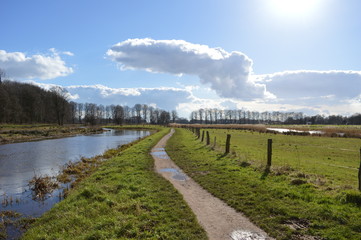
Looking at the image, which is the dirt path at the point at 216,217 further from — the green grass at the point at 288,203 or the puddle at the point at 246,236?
the green grass at the point at 288,203

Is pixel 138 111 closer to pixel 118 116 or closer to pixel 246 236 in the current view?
pixel 118 116

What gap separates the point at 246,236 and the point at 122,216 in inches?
151

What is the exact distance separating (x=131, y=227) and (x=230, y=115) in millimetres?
179023

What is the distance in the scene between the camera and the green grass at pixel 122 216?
6.44m

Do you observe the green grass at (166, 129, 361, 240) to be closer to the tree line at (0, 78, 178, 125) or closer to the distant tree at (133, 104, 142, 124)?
the tree line at (0, 78, 178, 125)

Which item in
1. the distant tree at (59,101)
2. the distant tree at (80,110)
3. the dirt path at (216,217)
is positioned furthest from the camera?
the distant tree at (80,110)

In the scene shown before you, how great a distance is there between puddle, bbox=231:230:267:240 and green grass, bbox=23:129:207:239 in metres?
0.83

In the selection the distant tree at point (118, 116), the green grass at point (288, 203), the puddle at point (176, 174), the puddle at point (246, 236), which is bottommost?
the puddle at point (176, 174)

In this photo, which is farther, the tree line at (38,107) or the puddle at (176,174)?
the tree line at (38,107)

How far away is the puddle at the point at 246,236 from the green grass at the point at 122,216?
83cm

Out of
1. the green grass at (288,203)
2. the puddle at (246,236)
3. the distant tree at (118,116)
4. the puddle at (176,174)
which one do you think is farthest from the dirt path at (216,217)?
the distant tree at (118,116)

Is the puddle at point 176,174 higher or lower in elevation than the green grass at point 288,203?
lower

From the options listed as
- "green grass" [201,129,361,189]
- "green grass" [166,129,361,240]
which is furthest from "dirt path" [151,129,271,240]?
"green grass" [201,129,361,189]

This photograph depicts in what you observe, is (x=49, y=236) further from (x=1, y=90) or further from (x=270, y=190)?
(x=1, y=90)
